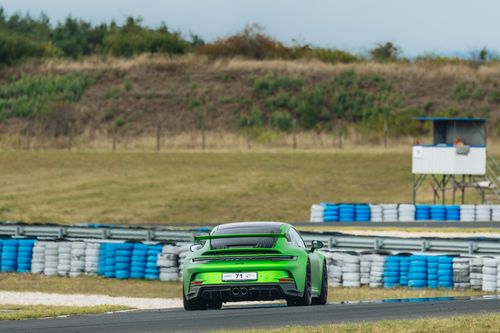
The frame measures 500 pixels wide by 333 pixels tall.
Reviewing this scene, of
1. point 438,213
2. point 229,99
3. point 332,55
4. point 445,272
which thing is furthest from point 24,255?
point 332,55

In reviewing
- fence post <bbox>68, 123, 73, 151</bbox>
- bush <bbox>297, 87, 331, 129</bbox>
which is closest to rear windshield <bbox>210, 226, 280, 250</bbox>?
fence post <bbox>68, 123, 73, 151</bbox>

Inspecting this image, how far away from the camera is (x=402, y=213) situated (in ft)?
165

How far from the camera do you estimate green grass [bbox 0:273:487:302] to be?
2830 cm

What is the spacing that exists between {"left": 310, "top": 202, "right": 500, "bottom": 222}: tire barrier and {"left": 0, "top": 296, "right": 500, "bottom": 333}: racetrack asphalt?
28146 mm

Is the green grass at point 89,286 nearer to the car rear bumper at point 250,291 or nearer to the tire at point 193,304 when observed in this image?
the tire at point 193,304

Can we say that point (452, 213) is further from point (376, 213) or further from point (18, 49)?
point (18, 49)

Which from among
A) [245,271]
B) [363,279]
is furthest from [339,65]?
[245,271]

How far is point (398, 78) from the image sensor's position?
95125 mm

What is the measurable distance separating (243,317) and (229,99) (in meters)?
73.3

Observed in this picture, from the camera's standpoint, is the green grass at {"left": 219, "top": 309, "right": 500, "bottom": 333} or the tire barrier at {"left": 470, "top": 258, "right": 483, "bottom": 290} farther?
the tire barrier at {"left": 470, "top": 258, "right": 483, "bottom": 290}

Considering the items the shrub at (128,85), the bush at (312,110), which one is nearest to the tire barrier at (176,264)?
the bush at (312,110)

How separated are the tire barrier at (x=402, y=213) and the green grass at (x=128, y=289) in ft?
61.6

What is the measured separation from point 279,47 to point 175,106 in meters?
22.8

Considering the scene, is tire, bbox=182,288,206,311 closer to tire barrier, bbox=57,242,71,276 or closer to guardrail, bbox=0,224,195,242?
tire barrier, bbox=57,242,71,276
